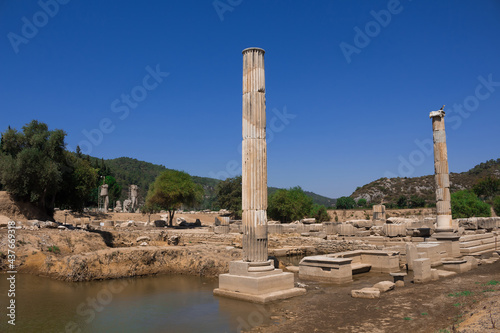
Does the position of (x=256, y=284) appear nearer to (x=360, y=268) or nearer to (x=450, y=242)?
(x=360, y=268)

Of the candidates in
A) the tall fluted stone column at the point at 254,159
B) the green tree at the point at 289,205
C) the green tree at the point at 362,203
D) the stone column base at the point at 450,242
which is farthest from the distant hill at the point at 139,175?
the tall fluted stone column at the point at 254,159

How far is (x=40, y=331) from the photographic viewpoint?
22.2 feet

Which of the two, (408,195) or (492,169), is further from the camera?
(492,169)

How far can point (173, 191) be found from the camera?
38.5 meters

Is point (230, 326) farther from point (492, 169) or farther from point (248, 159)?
point (492, 169)

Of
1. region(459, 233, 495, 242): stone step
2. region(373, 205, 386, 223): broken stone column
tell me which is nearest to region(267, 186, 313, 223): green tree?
region(373, 205, 386, 223): broken stone column

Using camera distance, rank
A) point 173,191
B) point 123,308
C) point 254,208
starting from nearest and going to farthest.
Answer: point 123,308 → point 254,208 → point 173,191

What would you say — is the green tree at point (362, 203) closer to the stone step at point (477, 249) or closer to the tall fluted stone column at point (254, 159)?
the stone step at point (477, 249)

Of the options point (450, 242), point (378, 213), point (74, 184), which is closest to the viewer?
point (450, 242)

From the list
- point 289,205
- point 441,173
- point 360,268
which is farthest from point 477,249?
point 289,205

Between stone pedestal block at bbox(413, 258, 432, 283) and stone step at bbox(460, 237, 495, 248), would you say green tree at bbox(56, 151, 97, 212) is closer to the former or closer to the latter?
stone pedestal block at bbox(413, 258, 432, 283)

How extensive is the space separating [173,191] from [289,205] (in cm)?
1246

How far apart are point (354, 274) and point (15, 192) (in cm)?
2155

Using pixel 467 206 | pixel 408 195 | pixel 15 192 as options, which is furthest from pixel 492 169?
pixel 15 192
